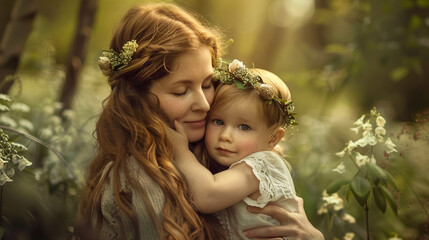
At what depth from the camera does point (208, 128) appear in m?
2.55

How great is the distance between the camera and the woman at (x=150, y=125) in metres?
2.19

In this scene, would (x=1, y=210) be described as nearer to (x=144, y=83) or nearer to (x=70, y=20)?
(x=144, y=83)

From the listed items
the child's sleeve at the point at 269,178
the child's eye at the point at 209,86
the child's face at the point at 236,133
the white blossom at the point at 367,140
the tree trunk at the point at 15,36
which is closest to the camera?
the child's sleeve at the point at 269,178

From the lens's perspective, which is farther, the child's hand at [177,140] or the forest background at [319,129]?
the forest background at [319,129]

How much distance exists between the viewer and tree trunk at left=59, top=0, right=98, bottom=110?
502cm

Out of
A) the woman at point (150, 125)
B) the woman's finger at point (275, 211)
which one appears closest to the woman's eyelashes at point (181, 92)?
the woman at point (150, 125)

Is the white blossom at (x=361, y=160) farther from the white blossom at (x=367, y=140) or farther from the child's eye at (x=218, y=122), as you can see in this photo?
the child's eye at (x=218, y=122)

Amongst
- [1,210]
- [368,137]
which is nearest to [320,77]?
[368,137]

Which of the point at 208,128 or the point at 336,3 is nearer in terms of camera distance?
the point at 208,128

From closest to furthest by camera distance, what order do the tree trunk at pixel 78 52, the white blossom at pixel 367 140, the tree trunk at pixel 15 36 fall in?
the white blossom at pixel 367 140, the tree trunk at pixel 15 36, the tree trunk at pixel 78 52

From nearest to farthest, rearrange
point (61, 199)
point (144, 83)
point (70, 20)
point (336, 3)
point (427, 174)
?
point (144, 83) < point (61, 199) < point (427, 174) < point (336, 3) < point (70, 20)

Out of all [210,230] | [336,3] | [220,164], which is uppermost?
[336,3]

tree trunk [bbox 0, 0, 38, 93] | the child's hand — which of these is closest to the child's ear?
the child's hand

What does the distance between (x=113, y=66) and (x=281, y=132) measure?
39.2 inches
